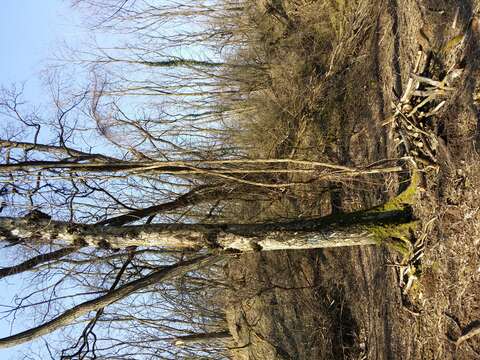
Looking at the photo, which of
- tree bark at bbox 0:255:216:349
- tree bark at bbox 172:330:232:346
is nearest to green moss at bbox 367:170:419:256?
tree bark at bbox 0:255:216:349

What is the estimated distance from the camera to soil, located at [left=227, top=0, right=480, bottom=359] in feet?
14.8

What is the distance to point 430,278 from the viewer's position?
5.04 meters

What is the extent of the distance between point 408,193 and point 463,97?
4.01ft

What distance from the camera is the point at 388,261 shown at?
6.08m

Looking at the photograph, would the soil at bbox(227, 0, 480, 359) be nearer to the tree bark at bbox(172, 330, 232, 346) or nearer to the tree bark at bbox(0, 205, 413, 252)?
the tree bark at bbox(0, 205, 413, 252)

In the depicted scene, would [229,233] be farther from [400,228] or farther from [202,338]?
[202,338]

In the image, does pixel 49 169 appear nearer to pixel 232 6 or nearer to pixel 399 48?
pixel 399 48

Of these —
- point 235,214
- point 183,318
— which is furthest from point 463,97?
point 183,318

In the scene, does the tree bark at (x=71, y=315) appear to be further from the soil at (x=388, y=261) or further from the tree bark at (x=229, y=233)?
the soil at (x=388, y=261)

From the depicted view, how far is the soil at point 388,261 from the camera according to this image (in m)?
4.51

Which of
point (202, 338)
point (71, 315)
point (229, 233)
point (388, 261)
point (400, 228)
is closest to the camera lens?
point (400, 228)

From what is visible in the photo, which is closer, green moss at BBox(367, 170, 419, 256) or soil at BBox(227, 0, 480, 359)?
soil at BBox(227, 0, 480, 359)

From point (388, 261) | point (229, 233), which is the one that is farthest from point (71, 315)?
point (388, 261)

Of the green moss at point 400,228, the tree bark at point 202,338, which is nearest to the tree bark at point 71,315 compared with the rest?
the green moss at point 400,228
